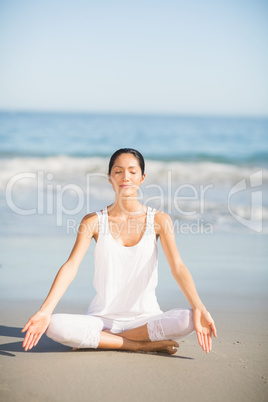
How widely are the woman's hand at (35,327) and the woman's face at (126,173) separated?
101cm

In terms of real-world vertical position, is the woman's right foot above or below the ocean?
below

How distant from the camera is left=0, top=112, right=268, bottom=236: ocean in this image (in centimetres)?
881

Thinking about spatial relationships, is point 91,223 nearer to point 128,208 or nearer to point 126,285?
point 128,208

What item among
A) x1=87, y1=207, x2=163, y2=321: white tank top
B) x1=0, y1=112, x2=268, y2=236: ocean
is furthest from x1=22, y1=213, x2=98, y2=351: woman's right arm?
x1=0, y1=112, x2=268, y2=236: ocean

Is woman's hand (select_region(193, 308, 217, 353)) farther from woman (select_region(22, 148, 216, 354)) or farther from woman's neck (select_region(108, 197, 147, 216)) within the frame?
woman's neck (select_region(108, 197, 147, 216))

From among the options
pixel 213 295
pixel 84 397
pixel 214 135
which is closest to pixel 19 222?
pixel 213 295

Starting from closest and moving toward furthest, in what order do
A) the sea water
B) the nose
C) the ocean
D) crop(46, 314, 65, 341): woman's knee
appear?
crop(46, 314, 65, 341): woman's knee < the nose < the sea water < the ocean

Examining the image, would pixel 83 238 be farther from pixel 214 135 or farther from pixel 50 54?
pixel 50 54

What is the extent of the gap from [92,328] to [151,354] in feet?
1.38

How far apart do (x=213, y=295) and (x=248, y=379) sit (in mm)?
1995

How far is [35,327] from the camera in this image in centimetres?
316

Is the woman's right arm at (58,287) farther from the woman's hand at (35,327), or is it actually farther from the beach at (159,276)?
the beach at (159,276)

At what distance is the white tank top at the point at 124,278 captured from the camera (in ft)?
11.6

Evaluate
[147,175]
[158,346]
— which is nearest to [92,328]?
[158,346]
